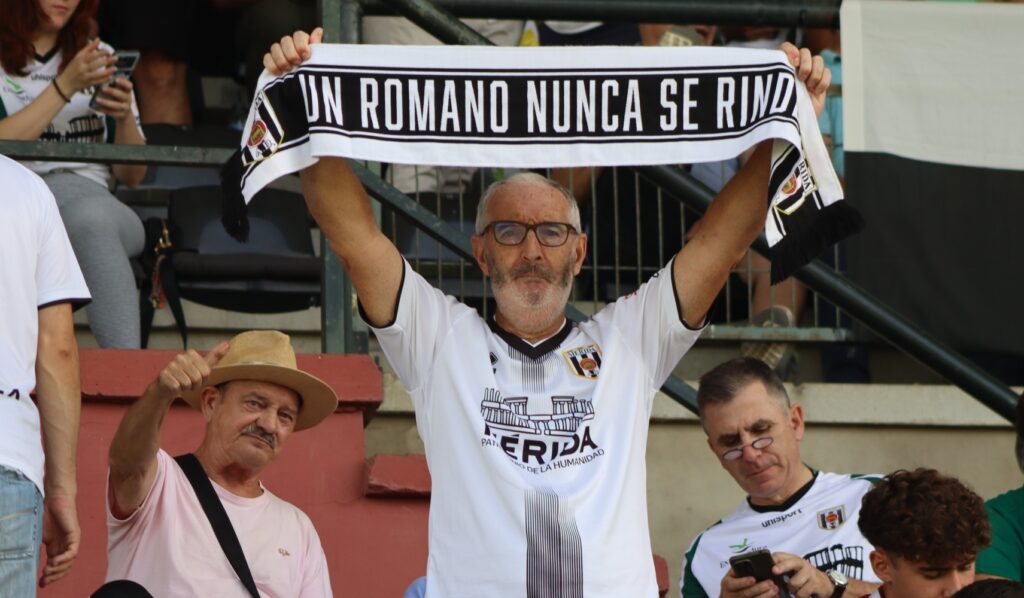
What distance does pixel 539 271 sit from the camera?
470cm

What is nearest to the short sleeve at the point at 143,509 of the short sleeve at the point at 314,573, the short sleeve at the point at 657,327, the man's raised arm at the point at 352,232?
the short sleeve at the point at 314,573

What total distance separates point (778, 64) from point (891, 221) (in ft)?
7.33

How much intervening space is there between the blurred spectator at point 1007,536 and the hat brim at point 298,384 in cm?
198

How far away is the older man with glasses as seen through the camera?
513 cm

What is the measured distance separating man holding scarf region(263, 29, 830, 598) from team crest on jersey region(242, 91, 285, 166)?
0.11m

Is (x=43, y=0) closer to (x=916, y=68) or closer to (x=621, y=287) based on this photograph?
(x=621, y=287)

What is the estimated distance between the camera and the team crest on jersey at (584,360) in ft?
15.0

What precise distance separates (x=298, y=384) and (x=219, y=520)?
0.51 m

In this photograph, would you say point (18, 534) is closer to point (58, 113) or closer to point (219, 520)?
point (219, 520)

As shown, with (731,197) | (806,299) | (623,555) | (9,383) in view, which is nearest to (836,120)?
(806,299)

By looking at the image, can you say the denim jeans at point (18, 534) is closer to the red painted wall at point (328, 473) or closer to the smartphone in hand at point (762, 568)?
the red painted wall at point (328, 473)

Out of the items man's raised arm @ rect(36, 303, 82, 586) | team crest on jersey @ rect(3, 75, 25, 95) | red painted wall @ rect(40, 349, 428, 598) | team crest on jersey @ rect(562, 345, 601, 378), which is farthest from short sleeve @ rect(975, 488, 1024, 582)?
team crest on jersey @ rect(3, 75, 25, 95)

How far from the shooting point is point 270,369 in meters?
5.22

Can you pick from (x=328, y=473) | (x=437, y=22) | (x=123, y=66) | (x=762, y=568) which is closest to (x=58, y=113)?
(x=123, y=66)
